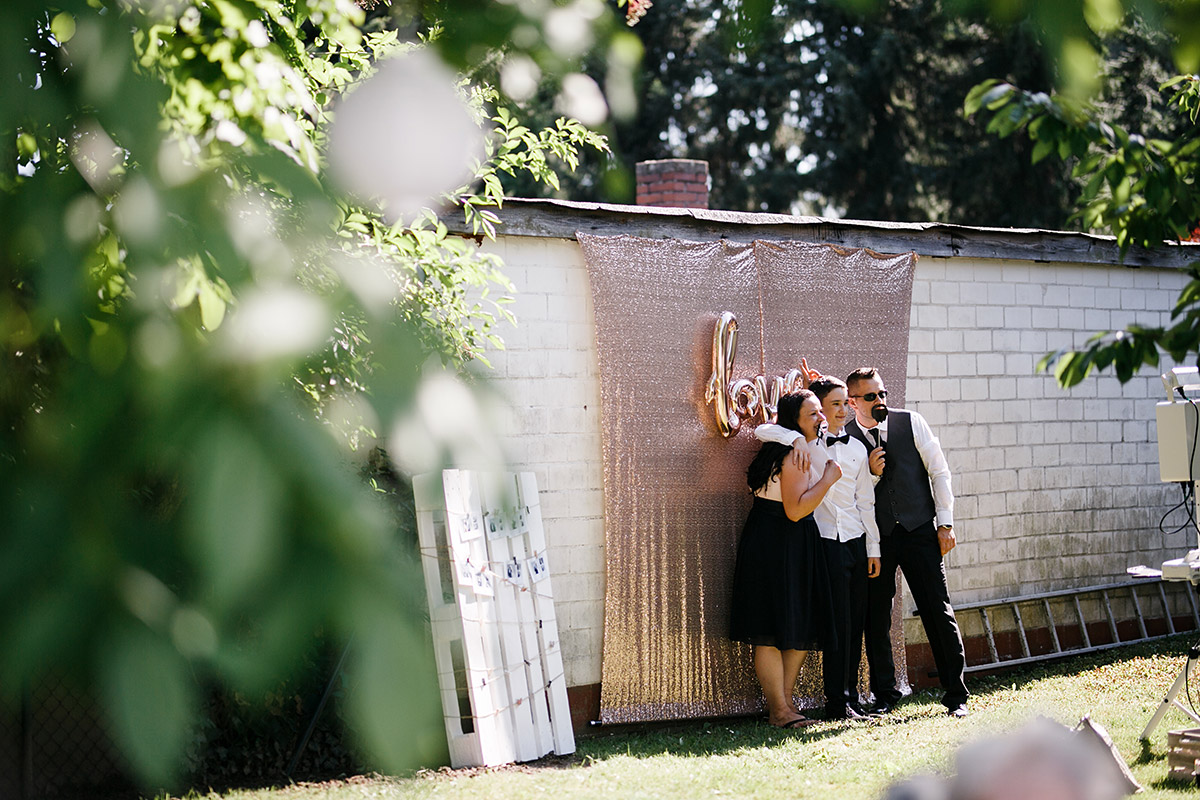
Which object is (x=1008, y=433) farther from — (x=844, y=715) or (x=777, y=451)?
(x=844, y=715)

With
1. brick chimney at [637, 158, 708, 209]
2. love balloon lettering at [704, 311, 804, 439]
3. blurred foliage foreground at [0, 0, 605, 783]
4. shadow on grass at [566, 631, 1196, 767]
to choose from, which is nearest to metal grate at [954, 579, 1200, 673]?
shadow on grass at [566, 631, 1196, 767]

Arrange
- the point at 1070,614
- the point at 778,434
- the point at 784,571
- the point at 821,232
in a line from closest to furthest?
the point at 784,571 < the point at 778,434 < the point at 821,232 < the point at 1070,614

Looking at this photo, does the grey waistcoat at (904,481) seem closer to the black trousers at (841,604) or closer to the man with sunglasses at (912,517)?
the man with sunglasses at (912,517)

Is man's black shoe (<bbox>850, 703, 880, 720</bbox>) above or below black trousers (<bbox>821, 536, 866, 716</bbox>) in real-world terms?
below

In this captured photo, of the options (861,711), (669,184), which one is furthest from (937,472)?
(669,184)

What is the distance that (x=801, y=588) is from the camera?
5.64 metres

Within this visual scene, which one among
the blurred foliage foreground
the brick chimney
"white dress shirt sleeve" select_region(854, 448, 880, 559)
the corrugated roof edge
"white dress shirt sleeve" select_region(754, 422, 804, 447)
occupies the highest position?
the brick chimney

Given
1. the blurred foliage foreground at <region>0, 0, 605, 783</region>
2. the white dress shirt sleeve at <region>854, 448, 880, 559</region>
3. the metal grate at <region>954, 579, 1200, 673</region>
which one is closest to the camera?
the blurred foliage foreground at <region>0, 0, 605, 783</region>

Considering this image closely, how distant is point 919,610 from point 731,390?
4.95 ft

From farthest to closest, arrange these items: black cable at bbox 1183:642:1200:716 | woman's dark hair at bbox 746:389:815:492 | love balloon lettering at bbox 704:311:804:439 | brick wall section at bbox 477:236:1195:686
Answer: love balloon lettering at bbox 704:311:804:439, woman's dark hair at bbox 746:389:815:492, brick wall section at bbox 477:236:1195:686, black cable at bbox 1183:642:1200:716

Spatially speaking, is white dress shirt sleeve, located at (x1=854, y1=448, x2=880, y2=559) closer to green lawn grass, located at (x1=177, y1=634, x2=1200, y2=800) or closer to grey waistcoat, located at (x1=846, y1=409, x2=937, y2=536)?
grey waistcoat, located at (x1=846, y1=409, x2=937, y2=536)

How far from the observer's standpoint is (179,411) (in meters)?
0.63

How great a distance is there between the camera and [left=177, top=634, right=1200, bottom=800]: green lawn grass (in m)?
4.39

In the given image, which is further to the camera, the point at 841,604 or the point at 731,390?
the point at 731,390
